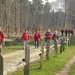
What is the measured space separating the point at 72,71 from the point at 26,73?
359 cm

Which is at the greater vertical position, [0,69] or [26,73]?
[0,69]

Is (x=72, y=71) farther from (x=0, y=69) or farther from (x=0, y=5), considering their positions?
(x=0, y=5)

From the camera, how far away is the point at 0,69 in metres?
6.75

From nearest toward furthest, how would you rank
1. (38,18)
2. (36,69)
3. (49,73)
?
(49,73), (36,69), (38,18)

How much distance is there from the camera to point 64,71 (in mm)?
12531

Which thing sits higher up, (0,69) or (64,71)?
(0,69)

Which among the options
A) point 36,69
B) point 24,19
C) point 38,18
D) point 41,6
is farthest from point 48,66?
point 41,6

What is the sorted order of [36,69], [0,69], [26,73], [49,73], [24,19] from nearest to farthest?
[0,69] < [26,73] < [49,73] < [36,69] < [24,19]

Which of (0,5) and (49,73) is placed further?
(0,5)

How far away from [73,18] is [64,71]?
66.9m

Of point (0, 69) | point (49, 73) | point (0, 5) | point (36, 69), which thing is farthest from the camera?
point (0, 5)

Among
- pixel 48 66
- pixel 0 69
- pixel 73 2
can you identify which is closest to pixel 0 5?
pixel 73 2

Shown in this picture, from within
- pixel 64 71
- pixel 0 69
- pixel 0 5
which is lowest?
pixel 64 71

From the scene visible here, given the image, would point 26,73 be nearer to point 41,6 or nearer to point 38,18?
point 38,18
